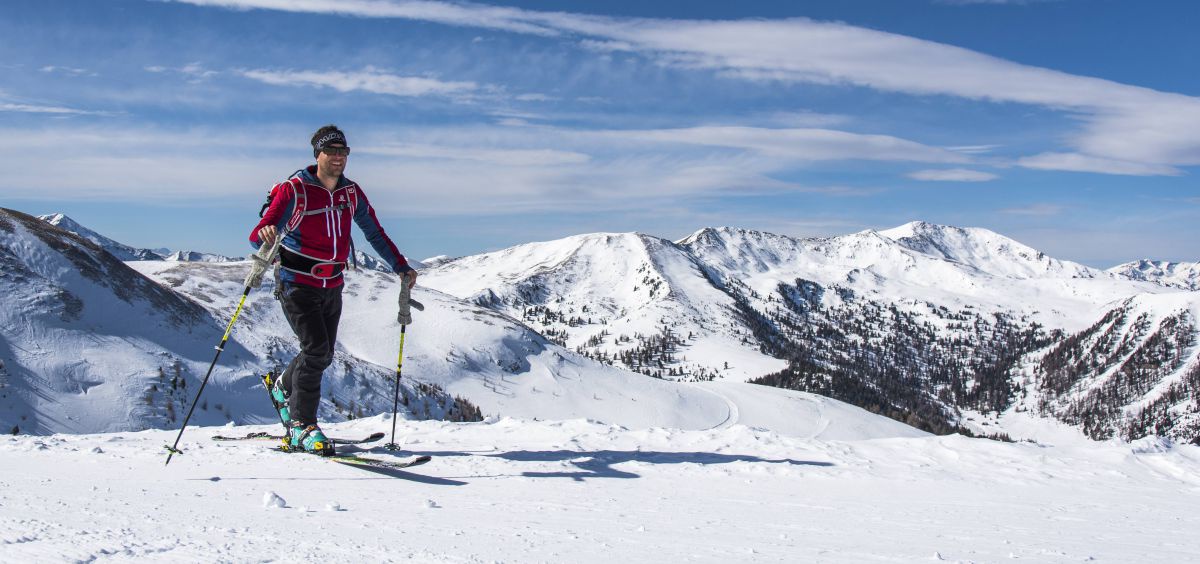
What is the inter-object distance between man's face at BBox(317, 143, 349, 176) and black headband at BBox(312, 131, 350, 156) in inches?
2.3

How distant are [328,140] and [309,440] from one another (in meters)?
4.33

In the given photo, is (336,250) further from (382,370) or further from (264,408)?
(382,370)

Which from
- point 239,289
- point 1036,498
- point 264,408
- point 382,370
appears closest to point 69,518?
point 1036,498

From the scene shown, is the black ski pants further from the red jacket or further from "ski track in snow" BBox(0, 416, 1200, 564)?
"ski track in snow" BBox(0, 416, 1200, 564)

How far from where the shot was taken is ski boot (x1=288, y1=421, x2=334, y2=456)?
32.9ft

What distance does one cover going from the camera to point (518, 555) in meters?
5.69

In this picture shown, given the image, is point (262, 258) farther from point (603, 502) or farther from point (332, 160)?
point (603, 502)

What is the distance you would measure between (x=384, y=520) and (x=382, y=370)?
5695 cm

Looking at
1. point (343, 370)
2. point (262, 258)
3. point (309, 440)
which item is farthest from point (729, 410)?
point (262, 258)

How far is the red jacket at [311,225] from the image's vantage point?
31.4ft

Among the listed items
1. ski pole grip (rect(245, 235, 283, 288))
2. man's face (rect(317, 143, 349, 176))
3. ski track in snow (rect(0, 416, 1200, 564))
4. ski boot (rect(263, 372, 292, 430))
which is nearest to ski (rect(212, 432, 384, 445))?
ski track in snow (rect(0, 416, 1200, 564))

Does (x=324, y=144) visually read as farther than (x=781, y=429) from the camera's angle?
No

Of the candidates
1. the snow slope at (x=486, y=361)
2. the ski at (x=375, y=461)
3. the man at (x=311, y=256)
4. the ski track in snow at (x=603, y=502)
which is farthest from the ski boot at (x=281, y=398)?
the snow slope at (x=486, y=361)

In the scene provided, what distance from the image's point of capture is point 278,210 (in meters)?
9.52
